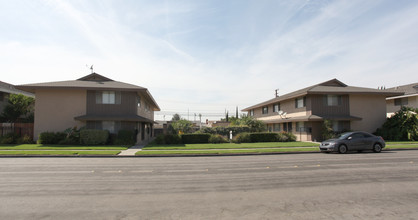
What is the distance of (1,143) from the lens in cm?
2052

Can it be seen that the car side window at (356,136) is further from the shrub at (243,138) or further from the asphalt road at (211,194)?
the shrub at (243,138)

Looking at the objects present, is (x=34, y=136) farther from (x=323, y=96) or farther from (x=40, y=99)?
(x=323, y=96)

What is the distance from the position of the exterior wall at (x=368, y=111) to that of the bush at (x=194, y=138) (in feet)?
55.5

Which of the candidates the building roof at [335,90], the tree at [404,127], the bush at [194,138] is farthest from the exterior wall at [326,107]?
the bush at [194,138]

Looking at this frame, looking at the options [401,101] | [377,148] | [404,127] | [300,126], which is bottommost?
[377,148]

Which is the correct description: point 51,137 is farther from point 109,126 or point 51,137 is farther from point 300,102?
point 300,102

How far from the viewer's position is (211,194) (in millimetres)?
5926

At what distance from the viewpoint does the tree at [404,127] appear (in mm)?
24656

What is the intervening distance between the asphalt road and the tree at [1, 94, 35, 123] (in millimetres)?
25272

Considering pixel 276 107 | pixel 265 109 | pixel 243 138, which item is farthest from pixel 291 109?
pixel 243 138

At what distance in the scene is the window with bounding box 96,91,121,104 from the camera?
2292cm

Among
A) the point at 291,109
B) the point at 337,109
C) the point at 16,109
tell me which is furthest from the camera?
the point at 291,109

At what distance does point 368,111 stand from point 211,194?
28.4 m

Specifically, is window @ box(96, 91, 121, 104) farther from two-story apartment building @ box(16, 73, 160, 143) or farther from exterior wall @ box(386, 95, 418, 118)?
exterior wall @ box(386, 95, 418, 118)
